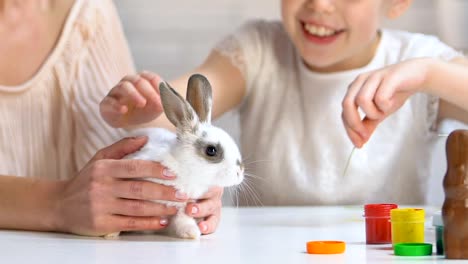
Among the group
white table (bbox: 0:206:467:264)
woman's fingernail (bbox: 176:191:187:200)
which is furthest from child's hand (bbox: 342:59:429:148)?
woman's fingernail (bbox: 176:191:187:200)

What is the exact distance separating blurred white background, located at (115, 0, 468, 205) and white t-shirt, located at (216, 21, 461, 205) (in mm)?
357

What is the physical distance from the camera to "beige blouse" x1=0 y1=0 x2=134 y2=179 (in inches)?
49.8

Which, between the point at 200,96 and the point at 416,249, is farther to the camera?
the point at 200,96

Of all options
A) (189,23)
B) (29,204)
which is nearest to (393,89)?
(29,204)

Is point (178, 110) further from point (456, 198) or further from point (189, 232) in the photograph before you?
point (456, 198)

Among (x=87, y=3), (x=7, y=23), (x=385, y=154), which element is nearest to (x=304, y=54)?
(x=385, y=154)

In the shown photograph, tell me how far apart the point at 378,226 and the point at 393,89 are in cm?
25

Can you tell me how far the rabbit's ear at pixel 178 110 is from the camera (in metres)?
0.85

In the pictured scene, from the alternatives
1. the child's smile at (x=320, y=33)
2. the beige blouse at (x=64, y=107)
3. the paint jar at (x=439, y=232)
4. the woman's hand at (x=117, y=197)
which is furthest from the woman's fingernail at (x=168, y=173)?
the child's smile at (x=320, y=33)

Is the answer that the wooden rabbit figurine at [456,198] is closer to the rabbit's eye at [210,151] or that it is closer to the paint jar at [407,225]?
the paint jar at [407,225]

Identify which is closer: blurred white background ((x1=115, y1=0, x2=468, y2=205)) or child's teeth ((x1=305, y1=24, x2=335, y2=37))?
child's teeth ((x1=305, y1=24, x2=335, y2=37))

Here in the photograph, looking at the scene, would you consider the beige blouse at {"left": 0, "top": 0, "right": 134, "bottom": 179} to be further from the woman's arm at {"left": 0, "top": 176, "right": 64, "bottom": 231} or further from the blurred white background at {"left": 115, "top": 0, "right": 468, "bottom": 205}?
the blurred white background at {"left": 115, "top": 0, "right": 468, "bottom": 205}

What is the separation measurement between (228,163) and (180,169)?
0.05 m

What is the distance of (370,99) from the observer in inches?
38.4
